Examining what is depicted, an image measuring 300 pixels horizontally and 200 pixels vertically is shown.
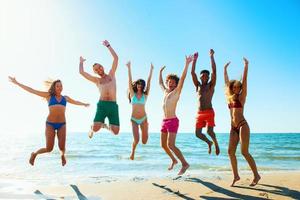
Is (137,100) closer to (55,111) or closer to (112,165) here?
(55,111)

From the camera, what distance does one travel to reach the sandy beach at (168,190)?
809 centimetres

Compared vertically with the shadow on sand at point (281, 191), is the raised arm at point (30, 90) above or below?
above

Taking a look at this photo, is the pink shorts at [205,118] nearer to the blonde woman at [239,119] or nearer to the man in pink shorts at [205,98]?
the man in pink shorts at [205,98]

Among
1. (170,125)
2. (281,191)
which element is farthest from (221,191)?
(170,125)

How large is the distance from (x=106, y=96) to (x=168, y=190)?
287 centimetres

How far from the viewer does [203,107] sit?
10.3m

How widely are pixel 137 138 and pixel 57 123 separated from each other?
217cm

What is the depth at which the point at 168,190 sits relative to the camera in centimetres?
878

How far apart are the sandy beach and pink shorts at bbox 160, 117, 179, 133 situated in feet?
4.68

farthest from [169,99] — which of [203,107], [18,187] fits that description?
[18,187]

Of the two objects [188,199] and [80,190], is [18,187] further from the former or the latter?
[188,199]

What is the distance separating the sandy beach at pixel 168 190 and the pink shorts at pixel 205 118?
158 cm

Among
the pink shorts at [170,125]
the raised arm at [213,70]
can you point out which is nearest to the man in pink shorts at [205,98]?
the raised arm at [213,70]

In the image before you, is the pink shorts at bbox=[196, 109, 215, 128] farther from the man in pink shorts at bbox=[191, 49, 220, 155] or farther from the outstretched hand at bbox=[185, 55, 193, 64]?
the outstretched hand at bbox=[185, 55, 193, 64]
